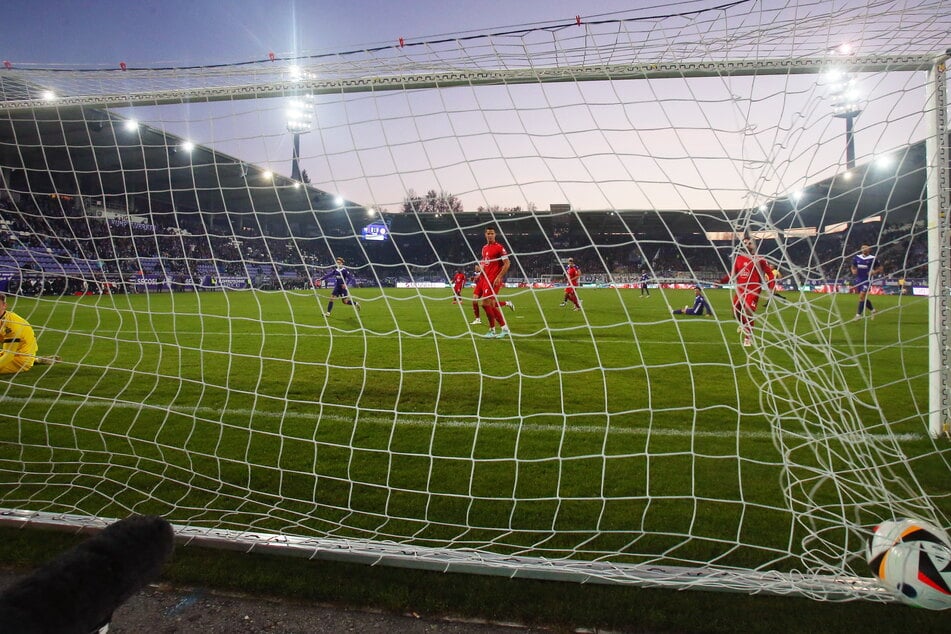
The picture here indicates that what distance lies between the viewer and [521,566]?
2090 mm

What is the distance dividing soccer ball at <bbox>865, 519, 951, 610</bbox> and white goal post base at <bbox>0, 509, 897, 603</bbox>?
6cm

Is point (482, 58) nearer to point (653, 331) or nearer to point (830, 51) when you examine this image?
point (830, 51)

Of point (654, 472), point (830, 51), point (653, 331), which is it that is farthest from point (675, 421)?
point (653, 331)

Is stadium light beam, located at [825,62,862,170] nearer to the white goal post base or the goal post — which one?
the goal post

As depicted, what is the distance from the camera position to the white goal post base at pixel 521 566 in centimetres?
196

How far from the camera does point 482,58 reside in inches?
134

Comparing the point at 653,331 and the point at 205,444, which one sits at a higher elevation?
the point at 653,331

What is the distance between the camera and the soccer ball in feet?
6.03

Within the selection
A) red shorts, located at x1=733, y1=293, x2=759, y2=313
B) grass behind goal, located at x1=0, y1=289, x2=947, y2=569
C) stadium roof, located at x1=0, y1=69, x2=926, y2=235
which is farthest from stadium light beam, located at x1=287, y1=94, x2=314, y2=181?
red shorts, located at x1=733, y1=293, x2=759, y2=313

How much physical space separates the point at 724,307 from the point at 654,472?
51.8ft

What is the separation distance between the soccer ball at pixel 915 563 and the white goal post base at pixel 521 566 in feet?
0.20

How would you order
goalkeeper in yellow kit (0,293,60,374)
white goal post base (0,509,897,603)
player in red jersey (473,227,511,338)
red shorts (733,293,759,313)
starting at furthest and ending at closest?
player in red jersey (473,227,511,338) < goalkeeper in yellow kit (0,293,60,374) < red shorts (733,293,759,313) < white goal post base (0,509,897,603)

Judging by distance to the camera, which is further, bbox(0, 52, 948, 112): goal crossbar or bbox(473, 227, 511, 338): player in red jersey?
bbox(473, 227, 511, 338): player in red jersey

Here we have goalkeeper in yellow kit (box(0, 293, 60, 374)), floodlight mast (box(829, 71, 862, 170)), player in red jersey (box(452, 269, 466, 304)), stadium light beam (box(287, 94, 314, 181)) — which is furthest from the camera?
goalkeeper in yellow kit (box(0, 293, 60, 374))
